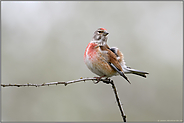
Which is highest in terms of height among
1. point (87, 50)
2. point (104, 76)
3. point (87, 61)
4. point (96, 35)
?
point (96, 35)

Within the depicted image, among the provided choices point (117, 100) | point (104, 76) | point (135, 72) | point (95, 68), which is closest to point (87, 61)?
point (95, 68)

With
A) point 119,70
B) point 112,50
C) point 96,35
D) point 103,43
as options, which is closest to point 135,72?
point 119,70

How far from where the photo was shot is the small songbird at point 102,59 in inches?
166

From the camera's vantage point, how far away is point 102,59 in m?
4.29

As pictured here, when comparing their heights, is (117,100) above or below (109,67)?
below

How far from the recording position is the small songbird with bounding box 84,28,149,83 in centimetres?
421

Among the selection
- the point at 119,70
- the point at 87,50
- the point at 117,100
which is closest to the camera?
the point at 117,100

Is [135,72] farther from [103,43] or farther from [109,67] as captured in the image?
[103,43]

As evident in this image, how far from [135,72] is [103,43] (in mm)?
1084

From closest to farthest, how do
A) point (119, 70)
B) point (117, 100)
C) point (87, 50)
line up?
point (117, 100) → point (119, 70) → point (87, 50)

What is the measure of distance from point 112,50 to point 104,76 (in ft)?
2.52

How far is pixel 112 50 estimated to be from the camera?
4.59m

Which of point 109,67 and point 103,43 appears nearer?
point 109,67

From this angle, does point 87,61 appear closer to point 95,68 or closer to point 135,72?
point 95,68
